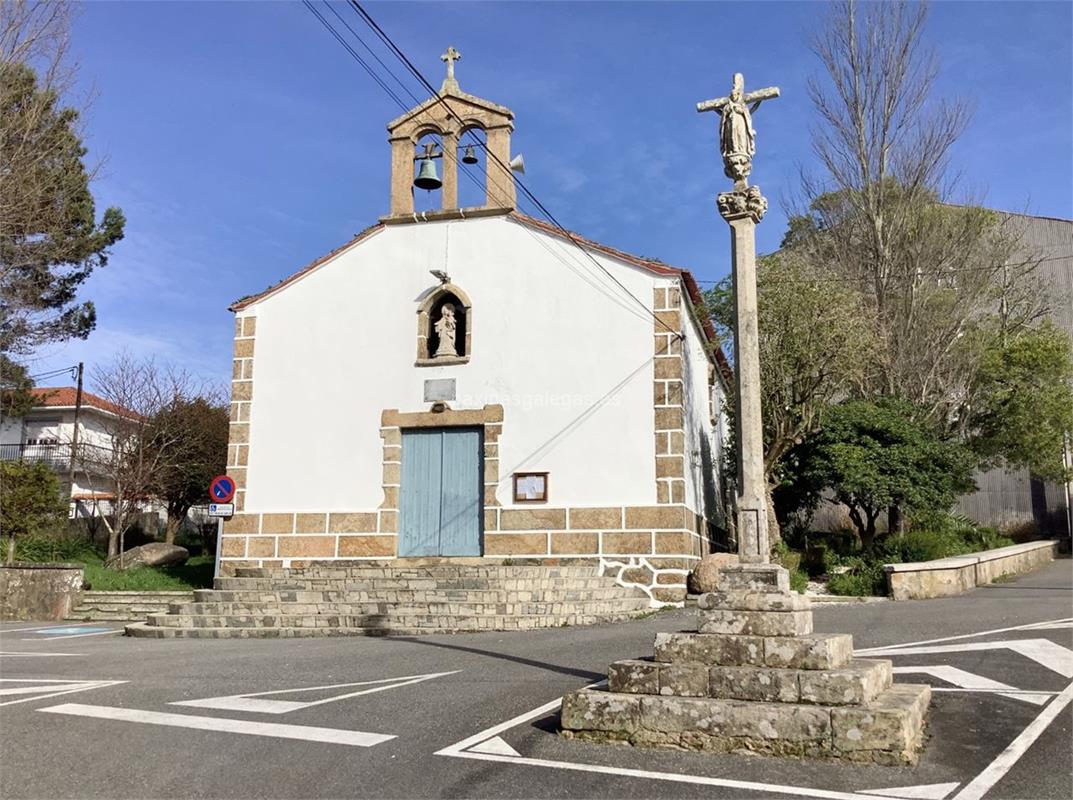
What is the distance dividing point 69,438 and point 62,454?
7.27 ft

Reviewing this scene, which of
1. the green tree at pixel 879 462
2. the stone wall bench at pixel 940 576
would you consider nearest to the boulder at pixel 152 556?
the green tree at pixel 879 462

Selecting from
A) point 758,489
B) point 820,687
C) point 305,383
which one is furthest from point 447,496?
point 820,687

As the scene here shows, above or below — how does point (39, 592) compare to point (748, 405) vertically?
below

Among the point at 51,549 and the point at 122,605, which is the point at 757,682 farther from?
the point at 51,549

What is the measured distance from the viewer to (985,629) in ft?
30.1

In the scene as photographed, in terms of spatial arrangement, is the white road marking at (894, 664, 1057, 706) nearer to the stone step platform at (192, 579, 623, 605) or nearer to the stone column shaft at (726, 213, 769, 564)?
the stone column shaft at (726, 213, 769, 564)

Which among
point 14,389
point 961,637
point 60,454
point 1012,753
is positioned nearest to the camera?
point 1012,753

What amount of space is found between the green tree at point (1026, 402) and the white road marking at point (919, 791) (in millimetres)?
18545

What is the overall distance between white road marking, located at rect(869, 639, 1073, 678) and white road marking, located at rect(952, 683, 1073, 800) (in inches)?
55.0

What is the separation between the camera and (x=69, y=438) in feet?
99.0

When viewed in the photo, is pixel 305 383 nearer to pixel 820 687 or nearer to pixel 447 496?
pixel 447 496

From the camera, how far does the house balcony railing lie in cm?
2488

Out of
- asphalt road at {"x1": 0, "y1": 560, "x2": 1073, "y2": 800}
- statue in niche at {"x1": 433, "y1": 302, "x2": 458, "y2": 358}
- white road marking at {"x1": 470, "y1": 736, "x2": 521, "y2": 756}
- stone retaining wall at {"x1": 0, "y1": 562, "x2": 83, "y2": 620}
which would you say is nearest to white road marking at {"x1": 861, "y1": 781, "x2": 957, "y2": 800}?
asphalt road at {"x1": 0, "y1": 560, "x2": 1073, "y2": 800}

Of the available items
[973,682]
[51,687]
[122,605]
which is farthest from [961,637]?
[122,605]
